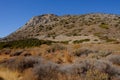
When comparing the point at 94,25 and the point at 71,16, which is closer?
the point at 94,25

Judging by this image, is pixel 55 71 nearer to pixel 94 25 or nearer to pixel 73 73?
pixel 73 73

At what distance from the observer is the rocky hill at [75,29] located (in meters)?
59.5

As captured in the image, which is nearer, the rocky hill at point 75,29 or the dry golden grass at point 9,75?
the dry golden grass at point 9,75

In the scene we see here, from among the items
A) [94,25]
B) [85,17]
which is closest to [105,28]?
[94,25]

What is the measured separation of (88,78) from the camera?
30.1 feet

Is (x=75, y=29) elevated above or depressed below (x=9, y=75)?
below

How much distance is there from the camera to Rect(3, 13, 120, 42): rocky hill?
59.5 m

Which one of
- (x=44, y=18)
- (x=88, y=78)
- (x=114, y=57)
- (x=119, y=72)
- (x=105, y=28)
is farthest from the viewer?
(x=44, y=18)

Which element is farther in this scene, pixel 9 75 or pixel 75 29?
pixel 75 29

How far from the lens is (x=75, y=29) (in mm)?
74812

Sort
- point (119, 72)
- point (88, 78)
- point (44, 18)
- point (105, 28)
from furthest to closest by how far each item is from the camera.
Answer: point (44, 18), point (105, 28), point (119, 72), point (88, 78)

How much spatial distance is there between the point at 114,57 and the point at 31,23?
299ft

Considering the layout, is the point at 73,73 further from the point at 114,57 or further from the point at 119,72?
the point at 114,57

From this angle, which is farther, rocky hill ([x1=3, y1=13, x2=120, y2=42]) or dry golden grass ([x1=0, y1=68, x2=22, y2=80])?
rocky hill ([x1=3, y1=13, x2=120, y2=42])
